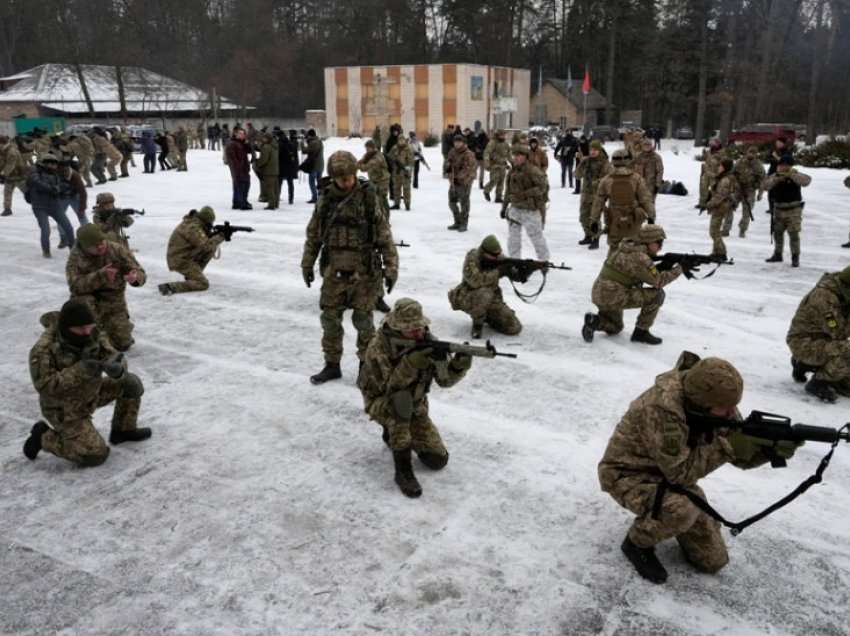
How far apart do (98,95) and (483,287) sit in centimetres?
5148

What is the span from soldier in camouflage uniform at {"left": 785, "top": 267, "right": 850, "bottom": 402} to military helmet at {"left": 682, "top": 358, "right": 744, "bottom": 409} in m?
2.95

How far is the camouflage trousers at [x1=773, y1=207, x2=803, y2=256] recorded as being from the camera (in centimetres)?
998

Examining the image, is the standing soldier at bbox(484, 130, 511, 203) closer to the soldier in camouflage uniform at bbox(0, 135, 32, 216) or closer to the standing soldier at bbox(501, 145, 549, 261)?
the standing soldier at bbox(501, 145, 549, 261)

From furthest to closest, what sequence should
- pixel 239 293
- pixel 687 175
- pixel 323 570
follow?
pixel 687 175 < pixel 239 293 < pixel 323 570

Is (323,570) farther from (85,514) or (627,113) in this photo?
(627,113)

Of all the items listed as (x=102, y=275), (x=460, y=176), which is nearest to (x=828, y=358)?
(x=102, y=275)

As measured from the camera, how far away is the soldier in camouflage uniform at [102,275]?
629cm

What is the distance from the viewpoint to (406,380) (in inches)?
171

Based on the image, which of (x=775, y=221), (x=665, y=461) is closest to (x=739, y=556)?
(x=665, y=461)

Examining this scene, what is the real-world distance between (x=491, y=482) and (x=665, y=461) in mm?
1438

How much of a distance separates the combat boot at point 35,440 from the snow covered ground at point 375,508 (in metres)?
0.12

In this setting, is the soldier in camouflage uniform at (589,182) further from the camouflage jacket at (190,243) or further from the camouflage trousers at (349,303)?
the camouflage trousers at (349,303)

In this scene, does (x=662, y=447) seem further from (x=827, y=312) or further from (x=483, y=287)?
(x=483, y=287)

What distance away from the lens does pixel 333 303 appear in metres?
5.91
